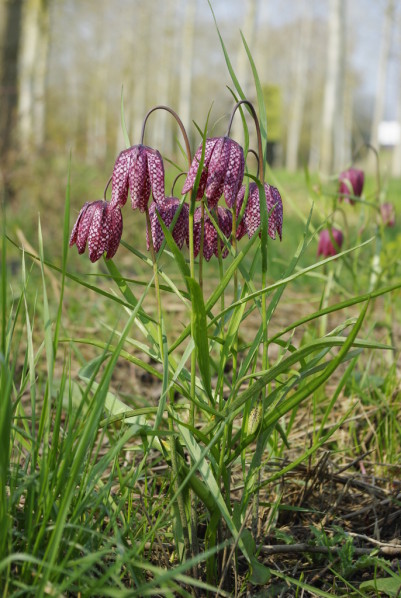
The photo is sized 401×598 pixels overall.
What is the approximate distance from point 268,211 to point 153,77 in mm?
30079

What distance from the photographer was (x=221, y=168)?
2.90 feet

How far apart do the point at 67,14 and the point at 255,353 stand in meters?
20.3

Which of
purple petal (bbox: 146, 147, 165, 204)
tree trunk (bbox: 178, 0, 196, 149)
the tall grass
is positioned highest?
tree trunk (bbox: 178, 0, 196, 149)

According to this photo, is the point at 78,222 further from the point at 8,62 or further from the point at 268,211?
the point at 8,62

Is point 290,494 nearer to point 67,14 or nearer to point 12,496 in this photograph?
point 12,496

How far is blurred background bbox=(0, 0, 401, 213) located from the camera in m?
5.69

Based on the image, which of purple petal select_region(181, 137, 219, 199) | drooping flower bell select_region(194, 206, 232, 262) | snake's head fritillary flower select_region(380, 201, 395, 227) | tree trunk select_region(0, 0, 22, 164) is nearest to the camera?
purple petal select_region(181, 137, 219, 199)

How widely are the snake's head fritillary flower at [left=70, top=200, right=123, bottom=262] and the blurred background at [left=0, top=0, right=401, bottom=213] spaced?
365 centimetres

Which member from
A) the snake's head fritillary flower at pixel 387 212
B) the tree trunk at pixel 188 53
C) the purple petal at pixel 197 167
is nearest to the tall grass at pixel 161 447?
the purple petal at pixel 197 167

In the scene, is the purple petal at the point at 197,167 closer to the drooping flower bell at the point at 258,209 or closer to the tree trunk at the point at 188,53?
the drooping flower bell at the point at 258,209

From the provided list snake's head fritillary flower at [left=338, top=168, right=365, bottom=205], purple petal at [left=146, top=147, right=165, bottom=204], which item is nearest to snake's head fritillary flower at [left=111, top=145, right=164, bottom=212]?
purple petal at [left=146, top=147, right=165, bottom=204]

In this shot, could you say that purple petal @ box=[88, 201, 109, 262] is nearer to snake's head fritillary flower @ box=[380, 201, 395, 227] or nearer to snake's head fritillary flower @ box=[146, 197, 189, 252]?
snake's head fritillary flower @ box=[146, 197, 189, 252]

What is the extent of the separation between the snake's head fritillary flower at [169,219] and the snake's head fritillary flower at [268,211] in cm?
9

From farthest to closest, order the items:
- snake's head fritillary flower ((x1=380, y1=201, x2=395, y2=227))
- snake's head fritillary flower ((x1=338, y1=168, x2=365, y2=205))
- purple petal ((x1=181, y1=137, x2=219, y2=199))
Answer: snake's head fritillary flower ((x1=380, y1=201, x2=395, y2=227)) → snake's head fritillary flower ((x1=338, y1=168, x2=365, y2=205)) → purple petal ((x1=181, y1=137, x2=219, y2=199))
